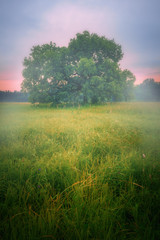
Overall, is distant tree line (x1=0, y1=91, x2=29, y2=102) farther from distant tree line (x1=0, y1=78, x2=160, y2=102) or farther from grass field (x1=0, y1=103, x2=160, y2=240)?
grass field (x1=0, y1=103, x2=160, y2=240)

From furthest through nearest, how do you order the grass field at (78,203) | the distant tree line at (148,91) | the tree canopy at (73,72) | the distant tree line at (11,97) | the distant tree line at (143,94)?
the distant tree line at (148,91), the distant tree line at (143,94), the distant tree line at (11,97), the tree canopy at (73,72), the grass field at (78,203)

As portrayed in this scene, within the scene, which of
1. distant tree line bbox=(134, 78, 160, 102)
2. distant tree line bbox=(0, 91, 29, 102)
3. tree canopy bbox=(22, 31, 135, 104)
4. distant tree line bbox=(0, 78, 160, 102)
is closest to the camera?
tree canopy bbox=(22, 31, 135, 104)

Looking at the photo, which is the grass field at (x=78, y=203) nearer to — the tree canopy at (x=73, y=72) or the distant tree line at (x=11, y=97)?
the tree canopy at (x=73, y=72)

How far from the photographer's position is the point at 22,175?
2088mm

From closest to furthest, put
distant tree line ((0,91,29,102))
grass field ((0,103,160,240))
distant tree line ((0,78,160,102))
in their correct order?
grass field ((0,103,160,240))
distant tree line ((0,91,29,102))
distant tree line ((0,78,160,102))

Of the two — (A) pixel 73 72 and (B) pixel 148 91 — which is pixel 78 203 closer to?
(A) pixel 73 72

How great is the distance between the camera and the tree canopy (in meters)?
18.6

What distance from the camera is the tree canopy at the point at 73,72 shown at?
18555mm

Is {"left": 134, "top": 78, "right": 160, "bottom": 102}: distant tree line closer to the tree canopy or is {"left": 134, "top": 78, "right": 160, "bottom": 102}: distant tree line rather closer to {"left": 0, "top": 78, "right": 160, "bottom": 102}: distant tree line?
{"left": 0, "top": 78, "right": 160, "bottom": 102}: distant tree line

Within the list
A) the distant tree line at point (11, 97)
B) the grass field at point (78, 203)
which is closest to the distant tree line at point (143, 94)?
the distant tree line at point (11, 97)

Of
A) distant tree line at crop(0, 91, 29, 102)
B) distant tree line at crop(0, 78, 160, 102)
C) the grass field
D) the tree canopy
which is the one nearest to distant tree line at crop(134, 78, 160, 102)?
distant tree line at crop(0, 78, 160, 102)

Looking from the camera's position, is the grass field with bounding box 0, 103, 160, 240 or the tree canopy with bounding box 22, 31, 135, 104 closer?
the grass field with bounding box 0, 103, 160, 240

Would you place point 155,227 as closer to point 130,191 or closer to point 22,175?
point 130,191

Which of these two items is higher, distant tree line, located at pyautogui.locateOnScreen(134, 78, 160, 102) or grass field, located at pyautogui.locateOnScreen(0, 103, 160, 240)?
distant tree line, located at pyautogui.locateOnScreen(134, 78, 160, 102)
